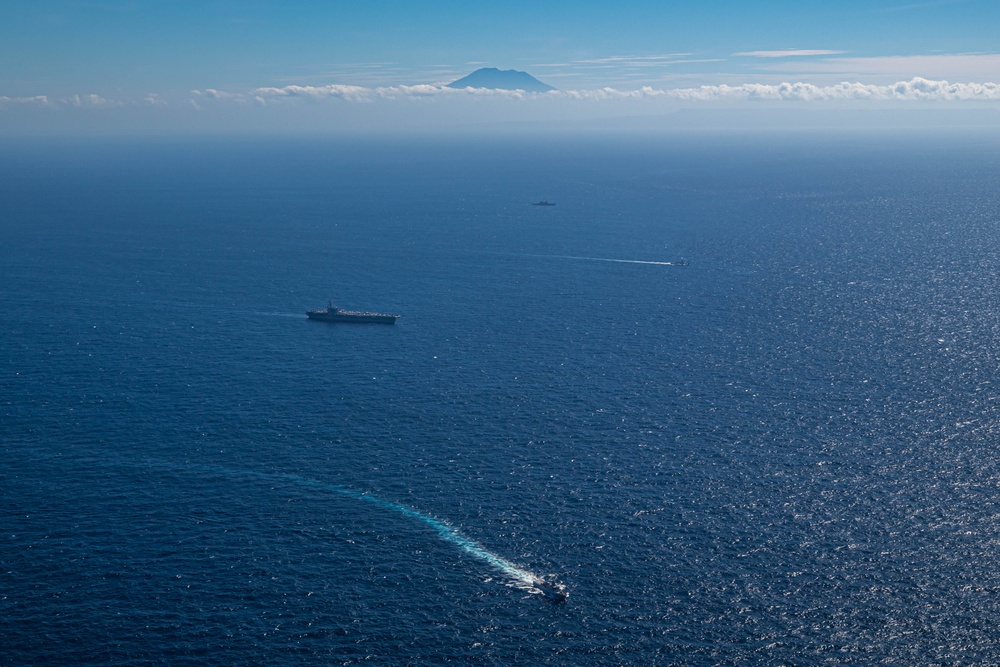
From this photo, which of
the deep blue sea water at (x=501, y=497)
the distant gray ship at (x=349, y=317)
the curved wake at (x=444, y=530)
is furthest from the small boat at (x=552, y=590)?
the distant gray ship at (x=349, y=317)

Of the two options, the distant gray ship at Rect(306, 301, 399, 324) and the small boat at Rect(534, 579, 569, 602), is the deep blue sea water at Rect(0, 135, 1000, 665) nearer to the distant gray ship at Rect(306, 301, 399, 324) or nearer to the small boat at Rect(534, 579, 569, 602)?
the small boat at Rect(534, 579, 569, 602)

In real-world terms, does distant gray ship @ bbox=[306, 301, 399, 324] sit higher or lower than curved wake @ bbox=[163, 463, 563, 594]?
higher

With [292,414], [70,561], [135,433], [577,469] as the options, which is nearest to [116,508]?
[70,561]

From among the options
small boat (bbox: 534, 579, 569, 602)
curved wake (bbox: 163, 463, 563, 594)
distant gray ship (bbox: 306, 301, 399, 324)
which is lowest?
small boat (bbox: 534, 579, 569, 602)

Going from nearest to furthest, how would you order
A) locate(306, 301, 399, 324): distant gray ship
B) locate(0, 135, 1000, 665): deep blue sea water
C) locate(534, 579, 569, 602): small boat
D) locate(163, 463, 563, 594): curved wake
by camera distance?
locate(0, 135, 1000, 665): deep blue sea water, locate(534, 579, 569, 602): small boat, locate(163, 463, 563, 594): curved wake, locate(306, 301, 399, 324): distant gray ship

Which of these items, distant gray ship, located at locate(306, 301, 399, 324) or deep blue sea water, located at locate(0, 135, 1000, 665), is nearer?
deep blue sea water, located at locate(0, 135, 1000, 665)

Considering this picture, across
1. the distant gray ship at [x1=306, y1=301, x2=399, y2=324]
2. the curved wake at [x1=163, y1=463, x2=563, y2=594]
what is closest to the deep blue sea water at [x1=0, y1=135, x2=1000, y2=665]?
Answer: the curved wake at [x1=163, y1=463, x2=563, y2=594]

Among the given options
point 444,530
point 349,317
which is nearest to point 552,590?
point 444,530

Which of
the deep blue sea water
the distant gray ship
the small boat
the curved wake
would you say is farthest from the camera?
the distant gray ship

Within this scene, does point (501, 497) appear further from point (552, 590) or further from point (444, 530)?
point (552, 590)

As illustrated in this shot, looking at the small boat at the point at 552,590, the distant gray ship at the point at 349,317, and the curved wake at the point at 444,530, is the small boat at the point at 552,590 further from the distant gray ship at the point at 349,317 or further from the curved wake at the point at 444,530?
the distant gray ship at the point at 349,317

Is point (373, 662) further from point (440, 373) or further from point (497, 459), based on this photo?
point (440, 373)
